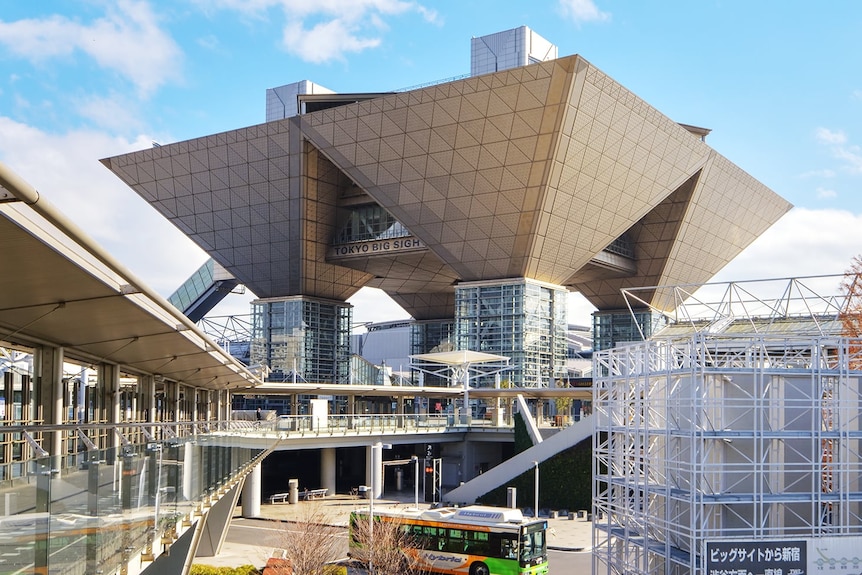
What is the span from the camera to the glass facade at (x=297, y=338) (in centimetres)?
7144

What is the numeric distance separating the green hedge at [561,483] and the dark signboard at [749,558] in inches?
1078

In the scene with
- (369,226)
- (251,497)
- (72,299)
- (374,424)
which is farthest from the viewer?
(369,226)

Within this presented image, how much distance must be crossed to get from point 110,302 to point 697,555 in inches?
668

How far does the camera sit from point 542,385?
2522 inches

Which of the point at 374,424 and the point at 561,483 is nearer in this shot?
the point at 561,483

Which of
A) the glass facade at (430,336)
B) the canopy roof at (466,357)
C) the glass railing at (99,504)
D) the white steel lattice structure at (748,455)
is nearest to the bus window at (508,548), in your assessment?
the white steel lattice structure at (748,455)

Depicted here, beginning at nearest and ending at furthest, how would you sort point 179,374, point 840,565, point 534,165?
point 840,565 → point 179,374 → point 534,165

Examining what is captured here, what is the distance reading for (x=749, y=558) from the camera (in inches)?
866

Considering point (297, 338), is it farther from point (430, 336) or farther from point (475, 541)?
point (475, 541)

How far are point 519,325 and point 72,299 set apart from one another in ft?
173

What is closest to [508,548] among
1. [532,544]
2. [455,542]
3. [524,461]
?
[532,544]

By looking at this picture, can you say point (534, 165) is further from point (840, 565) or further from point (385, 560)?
point (840, 565)

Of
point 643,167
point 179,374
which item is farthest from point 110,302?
point 643,167

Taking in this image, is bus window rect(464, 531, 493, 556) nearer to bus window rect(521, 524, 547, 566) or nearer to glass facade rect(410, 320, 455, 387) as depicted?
bus window rect(521, 524, 547, 566)
